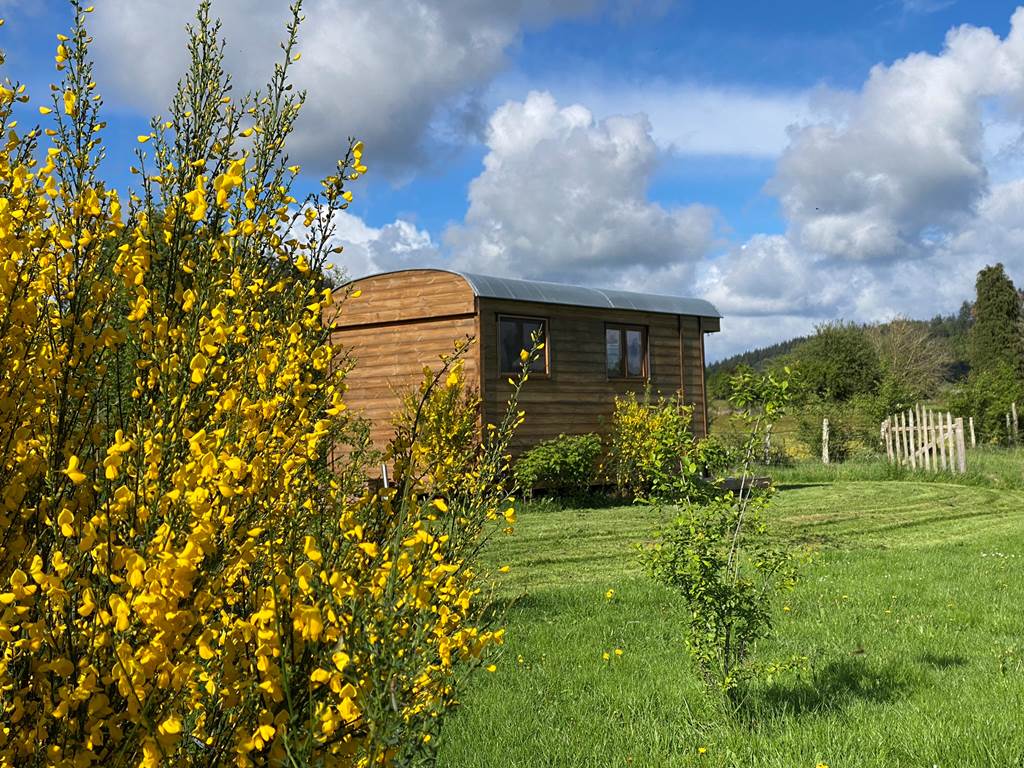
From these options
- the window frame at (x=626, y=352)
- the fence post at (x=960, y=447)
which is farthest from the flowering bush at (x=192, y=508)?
the fence post at (x=960, y=447)

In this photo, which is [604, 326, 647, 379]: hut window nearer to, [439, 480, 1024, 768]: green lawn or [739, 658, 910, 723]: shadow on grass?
[439, 480, 1024, 768]: green lawn

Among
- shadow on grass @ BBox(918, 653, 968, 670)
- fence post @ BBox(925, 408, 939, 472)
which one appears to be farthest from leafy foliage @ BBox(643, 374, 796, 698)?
fence post @ BBox(925, 408, 939, 472)

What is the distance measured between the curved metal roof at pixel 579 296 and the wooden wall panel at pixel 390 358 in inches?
25.2

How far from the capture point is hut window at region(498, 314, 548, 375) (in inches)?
588

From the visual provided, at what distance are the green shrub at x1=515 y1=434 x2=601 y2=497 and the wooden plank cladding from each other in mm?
515

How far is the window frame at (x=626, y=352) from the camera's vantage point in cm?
1660

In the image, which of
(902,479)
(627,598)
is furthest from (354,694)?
(902,479)

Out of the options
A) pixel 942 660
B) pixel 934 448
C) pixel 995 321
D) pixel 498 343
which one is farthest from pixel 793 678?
pixel 995 321

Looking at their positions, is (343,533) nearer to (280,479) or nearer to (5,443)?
(280,479)

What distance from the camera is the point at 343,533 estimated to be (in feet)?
6.41

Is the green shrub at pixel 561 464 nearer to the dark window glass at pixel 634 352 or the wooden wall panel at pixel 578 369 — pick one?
the wooden wall panel at pixel 578 369

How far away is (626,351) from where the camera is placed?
16953 mm

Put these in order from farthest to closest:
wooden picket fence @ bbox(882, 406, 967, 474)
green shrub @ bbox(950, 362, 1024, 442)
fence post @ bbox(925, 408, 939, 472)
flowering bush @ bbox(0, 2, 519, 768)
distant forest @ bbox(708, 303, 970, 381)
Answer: distant forest @ bbox(708, 303, 970, 381)
green shrub @ bbox(950, 362, 1024, 442)
fence post @ bbox(925, 408, 939, 472)
wooden picket fence @ bbox(882, 406, 967, 474)
flowering bush @ bbox(0, 2, 519, 768)

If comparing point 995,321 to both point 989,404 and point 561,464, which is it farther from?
point 561,464
